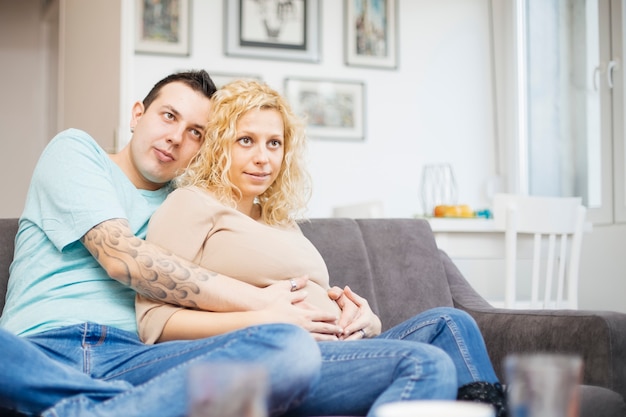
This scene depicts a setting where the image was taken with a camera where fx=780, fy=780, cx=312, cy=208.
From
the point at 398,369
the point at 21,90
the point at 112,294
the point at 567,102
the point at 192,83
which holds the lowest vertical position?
the point at 398,369

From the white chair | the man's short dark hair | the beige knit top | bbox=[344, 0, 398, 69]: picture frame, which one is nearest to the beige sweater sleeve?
the beige knit top

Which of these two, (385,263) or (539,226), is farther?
(539,226)

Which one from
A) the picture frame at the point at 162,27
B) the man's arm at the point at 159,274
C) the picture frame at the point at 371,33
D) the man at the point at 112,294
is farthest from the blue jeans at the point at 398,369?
the picture frame at the point at 371,33

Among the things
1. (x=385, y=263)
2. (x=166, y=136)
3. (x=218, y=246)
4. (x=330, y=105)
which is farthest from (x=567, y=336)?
(x=330, y=105)

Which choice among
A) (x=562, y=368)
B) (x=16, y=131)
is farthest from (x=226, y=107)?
(x=16, y=131)

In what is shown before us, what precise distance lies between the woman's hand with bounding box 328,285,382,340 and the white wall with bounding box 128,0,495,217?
8.15ft

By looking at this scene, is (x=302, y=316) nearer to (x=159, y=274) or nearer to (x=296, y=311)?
(x=296, y=311)

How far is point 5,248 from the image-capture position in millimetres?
1844

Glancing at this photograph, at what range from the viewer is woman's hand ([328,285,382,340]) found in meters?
1.73

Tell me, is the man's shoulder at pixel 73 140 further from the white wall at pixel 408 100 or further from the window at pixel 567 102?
the window at pixel 567 102

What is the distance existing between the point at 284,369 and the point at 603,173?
2.93m

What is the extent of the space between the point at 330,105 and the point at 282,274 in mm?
2792

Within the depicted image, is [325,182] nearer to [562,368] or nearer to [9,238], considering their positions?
[9,238]

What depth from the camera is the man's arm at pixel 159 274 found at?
1554 mm
